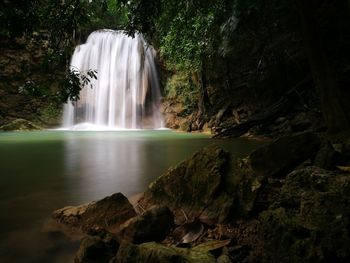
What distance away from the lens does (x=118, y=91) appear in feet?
87.5

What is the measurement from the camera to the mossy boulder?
2247 cm

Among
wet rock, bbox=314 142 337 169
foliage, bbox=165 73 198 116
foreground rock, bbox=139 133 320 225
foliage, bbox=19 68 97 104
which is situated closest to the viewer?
foreground rock, bbox=139 133 320 225

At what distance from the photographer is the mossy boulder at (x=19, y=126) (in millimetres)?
22469

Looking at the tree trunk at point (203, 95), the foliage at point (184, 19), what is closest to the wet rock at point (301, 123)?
the foliage at point (184, 19)

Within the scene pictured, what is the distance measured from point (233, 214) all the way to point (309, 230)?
3.43 feet

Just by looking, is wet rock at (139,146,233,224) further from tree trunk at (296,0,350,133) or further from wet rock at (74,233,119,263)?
tree trunk at (296,0,350,133)

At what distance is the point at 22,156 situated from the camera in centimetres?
861

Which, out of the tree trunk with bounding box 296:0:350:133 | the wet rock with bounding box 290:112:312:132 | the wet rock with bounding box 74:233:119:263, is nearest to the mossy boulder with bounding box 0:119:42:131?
the wet rock with bounding box 290:112:312:132

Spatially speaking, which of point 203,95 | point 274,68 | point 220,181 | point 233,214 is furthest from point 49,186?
point 203,95

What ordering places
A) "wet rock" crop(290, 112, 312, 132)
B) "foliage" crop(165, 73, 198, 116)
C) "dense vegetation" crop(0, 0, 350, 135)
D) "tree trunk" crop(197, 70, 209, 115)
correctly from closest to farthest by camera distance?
"dense vegetation" crop(0, 0, 350, 135) → "wet rock" crop(290, 112, 312, 132) → "tree trunk" crop(197, 70, 209, 115) → "foliage" crop(165, 73, 198, 116)

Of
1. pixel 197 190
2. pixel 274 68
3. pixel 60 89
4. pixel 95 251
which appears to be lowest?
pixel 95 251

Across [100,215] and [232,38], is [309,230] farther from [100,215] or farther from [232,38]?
[232,38]

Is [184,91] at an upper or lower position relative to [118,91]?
lower

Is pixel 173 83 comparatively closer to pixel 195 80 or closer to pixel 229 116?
pixel 195 80
